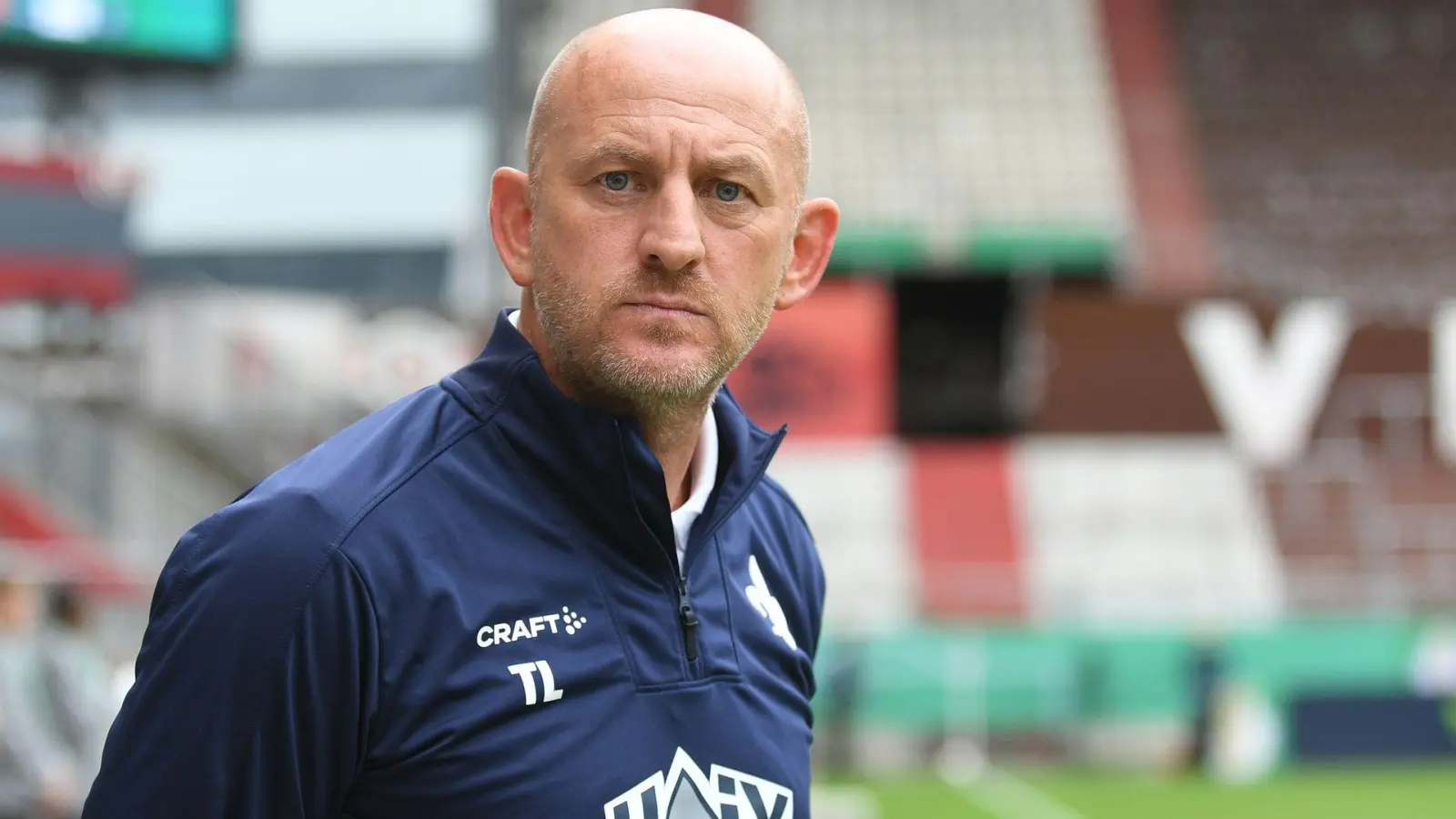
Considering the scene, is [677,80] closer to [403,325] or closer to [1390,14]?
[403,325]

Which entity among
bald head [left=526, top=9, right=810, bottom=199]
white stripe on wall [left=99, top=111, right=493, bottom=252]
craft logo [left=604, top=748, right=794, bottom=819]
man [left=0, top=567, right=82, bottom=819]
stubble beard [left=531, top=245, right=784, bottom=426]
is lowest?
man [left=0, top=567, right=82, bottom=819]

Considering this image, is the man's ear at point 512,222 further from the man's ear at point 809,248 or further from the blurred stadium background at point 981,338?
the blurred stadium background at point 981,338

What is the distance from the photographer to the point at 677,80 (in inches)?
65.0

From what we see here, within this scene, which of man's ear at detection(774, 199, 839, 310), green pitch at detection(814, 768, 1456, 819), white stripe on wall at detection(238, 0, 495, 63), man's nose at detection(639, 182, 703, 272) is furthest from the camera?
white stripe on wall at detection(238, 0, 495, 63)

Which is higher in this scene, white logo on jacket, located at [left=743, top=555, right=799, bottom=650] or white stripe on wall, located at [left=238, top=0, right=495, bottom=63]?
white stripe on wall, located at [left=238, top=0, right=495, bottom=63]

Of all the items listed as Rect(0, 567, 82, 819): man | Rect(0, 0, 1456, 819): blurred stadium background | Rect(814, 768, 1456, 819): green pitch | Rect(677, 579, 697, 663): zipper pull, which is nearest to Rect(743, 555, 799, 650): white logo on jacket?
Rect(677, 579, 697, 663): zipper pull

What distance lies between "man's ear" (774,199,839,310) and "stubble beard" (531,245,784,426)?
0.12m

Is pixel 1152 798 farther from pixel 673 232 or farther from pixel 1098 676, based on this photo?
pixel 673 232

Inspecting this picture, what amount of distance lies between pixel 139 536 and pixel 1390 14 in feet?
50.1

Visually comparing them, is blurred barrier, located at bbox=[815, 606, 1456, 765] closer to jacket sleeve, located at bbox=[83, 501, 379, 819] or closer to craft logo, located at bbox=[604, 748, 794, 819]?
craft logo, located at bbox=[604, 748, 794, 819]

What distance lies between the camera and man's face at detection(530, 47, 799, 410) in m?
1.64

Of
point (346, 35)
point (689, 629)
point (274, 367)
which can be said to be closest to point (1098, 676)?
point (274, 367)

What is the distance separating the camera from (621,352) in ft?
5.46

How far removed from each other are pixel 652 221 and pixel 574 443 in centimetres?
22
